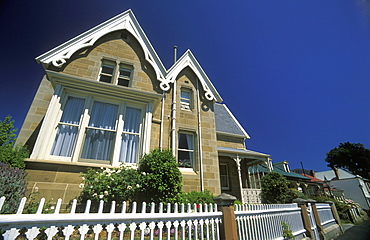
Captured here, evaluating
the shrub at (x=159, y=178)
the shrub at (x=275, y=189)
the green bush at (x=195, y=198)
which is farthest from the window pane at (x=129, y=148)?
the shrub at (x=275, y=189)

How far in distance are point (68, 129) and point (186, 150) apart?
526 cm

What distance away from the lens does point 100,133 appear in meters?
6.59

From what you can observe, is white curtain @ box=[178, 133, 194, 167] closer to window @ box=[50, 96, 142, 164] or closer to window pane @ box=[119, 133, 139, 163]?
window pane @ box=[119, 133, 139, 163]

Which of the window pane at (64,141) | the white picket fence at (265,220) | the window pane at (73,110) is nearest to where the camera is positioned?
the white picket fence at (265,220)

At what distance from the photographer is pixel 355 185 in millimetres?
28547

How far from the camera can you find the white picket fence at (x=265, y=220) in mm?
4102

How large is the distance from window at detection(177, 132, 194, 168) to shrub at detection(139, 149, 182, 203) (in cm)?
261

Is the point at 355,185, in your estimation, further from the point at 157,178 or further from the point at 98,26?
the point at 98,26

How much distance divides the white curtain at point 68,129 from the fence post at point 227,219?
5.52m

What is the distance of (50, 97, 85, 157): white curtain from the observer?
595 centimetres

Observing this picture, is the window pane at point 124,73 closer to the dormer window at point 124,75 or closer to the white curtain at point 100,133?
the dormer window at point 124,75

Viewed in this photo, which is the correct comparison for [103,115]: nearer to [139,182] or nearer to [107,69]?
[107,69]

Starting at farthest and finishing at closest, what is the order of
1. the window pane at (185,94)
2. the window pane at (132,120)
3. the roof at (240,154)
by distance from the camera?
the roof at (240,154)
the window pane at (185,94)
the window pane at (132,120)

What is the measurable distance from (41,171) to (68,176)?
0.78m
